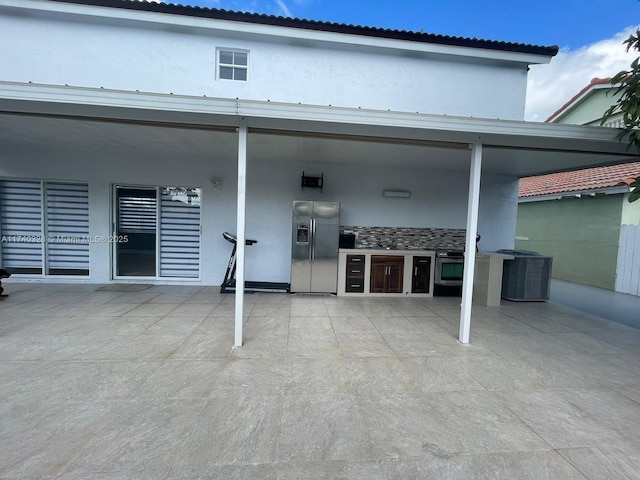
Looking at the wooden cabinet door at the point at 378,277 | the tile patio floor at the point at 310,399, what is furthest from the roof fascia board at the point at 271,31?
the tile patio floor at the point at 310,399

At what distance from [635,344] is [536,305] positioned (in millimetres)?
1625

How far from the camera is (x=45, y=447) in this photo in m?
1.66

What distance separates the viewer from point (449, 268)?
18.0 feet

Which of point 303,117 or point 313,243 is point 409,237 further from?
point 303,117

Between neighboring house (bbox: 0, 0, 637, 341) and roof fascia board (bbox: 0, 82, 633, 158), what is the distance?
165 cm

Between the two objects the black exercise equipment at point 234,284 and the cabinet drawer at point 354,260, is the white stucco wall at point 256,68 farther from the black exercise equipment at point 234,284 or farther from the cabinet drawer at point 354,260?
the cabinet drawer at point 354,260

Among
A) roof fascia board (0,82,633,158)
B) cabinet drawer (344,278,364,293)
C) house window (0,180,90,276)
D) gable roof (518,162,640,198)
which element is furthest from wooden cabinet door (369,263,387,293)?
house window (0,180,90,276)

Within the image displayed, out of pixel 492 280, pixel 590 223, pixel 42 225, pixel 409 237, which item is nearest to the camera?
pixel 492 280

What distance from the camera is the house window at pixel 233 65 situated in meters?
5.68

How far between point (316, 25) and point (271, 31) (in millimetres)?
890

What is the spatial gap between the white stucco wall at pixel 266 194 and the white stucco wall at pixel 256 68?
141cm

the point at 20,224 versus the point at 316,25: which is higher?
the point at 316,25

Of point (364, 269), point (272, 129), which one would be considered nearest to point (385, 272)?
point (364, 269)

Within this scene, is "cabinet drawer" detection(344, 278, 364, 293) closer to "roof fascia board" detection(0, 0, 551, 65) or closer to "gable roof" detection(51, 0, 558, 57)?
"roof fascia board" detection(0, 0, 551, 65)
